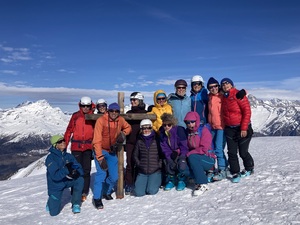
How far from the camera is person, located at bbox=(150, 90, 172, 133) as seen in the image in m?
10.3

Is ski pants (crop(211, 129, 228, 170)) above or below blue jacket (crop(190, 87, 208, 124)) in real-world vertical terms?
below

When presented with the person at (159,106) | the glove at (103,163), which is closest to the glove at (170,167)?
the person at (159,106)

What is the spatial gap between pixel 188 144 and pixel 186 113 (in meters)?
1.25

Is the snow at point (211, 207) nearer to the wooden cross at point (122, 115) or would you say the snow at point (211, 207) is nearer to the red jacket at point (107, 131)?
Result: the wooden cross at point (122, 115)

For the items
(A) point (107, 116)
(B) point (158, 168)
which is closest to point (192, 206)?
(B) point (158, 168)

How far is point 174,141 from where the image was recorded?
9.88 m

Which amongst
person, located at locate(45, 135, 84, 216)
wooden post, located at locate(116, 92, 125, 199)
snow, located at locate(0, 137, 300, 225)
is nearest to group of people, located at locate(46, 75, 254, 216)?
person, located at locate(45, 135, 84, 216)

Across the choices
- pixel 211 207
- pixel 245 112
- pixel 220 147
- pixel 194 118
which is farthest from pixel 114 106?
pixel 211 207

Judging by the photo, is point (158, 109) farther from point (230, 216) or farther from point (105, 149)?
point (230, 216)

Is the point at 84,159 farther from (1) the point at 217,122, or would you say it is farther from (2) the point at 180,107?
(1) the point at 217,122

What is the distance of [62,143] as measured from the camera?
9828mm

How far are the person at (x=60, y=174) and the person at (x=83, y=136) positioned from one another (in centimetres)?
61

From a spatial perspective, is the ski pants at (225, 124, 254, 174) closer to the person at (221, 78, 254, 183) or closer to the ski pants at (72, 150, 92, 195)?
the person at (221, 78, 254, 183)

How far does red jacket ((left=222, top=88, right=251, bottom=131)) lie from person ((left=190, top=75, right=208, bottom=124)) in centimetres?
83
